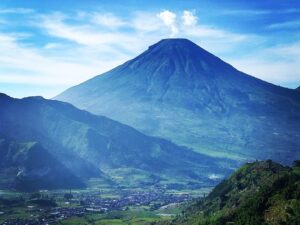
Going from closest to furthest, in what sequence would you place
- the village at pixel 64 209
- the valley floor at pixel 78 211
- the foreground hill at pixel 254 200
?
1. the foreground hill at pixel 254 200
2. the village at pixel 64 209
3. the valley floor at pixel 78 211

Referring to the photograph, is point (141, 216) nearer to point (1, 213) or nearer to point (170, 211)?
point (170, 211)

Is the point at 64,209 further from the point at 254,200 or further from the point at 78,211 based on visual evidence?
the point at 254,200

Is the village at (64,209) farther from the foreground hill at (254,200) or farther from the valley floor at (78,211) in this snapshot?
the foreground hill at (254,200)

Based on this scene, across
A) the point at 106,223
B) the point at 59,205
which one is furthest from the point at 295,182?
the point at 59,205

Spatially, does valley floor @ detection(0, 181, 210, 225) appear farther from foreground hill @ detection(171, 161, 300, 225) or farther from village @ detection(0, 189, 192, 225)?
foreground hill @ detection(171, 161, 300, 225)

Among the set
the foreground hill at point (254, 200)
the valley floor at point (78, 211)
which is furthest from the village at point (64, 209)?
the foreground hill at point (254, 200)

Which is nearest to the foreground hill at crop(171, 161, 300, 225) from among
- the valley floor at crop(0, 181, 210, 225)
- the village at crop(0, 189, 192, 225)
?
the valley floor at crop(0, 181, 210, 225)

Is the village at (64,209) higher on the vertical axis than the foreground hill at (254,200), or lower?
lower

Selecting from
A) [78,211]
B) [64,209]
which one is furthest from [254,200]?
[64,209]

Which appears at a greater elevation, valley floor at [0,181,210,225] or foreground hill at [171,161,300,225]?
foreground hill at [171,161,300,225]
